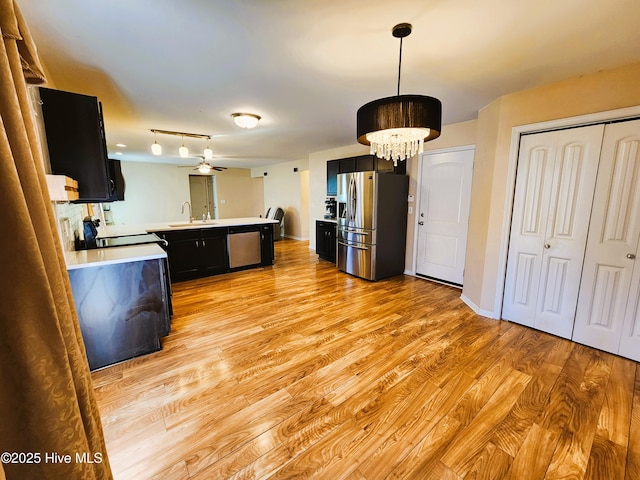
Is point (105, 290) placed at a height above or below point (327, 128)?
below

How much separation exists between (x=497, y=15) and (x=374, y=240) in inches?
115

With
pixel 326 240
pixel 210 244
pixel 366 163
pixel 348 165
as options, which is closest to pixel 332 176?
pixel 348 165

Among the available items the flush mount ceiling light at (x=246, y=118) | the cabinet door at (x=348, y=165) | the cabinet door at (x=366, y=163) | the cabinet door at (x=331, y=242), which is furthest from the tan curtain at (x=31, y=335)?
the cabinet door at (x=331, y=242)

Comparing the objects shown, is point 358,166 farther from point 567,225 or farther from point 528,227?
point 567,225

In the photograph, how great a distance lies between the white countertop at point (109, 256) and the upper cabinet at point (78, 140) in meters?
0.47

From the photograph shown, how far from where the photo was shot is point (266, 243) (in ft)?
16.9

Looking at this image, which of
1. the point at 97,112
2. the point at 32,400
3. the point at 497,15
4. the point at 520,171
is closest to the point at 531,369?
the point at 520,171

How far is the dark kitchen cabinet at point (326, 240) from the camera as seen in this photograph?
17.8 feet

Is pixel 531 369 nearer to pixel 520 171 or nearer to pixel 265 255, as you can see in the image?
pixel 520 171

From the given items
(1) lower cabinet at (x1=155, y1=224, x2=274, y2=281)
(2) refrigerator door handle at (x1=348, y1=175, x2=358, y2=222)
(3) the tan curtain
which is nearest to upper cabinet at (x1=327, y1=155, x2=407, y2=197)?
(2) refrigerator door handle at (x1=348, y1=175, x2=358, y2=222)

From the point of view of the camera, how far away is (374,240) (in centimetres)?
416

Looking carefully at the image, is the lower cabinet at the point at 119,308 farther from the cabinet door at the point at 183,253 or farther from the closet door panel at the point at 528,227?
the closet door panel at the point at 528,227

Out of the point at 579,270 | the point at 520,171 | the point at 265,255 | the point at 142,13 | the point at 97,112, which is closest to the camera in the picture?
the point at 142,13

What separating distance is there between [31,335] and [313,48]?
85.3 inches
